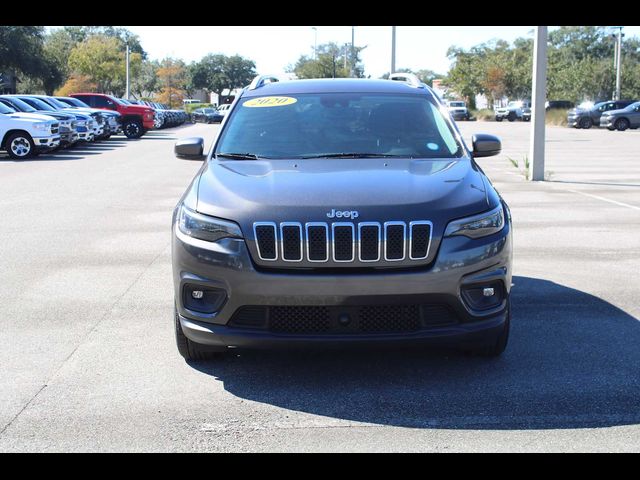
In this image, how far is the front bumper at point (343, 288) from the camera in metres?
4.61

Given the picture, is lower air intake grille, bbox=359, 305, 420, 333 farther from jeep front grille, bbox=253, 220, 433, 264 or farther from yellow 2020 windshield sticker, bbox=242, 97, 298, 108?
yellow 2020 windshield sticker, bbox=242, 97, 298, 108

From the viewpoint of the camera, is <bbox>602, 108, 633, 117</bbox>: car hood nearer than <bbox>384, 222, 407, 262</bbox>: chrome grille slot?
No

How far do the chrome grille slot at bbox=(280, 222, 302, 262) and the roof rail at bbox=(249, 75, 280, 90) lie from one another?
2.56 metres

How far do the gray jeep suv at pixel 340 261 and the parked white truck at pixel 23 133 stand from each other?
19.3 m

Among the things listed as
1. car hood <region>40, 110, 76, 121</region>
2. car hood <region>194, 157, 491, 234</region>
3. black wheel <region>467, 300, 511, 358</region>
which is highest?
car hood <region>194, 157, 491, 234</region>

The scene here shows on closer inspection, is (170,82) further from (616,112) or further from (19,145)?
Result: (19,145)

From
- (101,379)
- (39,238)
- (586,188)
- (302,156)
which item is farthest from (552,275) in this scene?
(586,188)

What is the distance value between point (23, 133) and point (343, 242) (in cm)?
2038

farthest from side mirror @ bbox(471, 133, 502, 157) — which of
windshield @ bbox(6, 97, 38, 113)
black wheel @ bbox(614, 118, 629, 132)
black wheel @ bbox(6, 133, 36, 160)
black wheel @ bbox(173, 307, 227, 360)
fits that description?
black wheel @ bbox(614, 118, 629, 132)

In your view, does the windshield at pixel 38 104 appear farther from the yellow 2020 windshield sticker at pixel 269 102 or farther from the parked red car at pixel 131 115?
the yellow 2020 windshield sticker at pixel 269 102

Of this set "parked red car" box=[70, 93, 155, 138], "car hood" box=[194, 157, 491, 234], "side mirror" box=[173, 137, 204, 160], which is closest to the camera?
"car hood" box=[194, 157, 491, 234]

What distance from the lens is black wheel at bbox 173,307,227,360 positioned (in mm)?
5109

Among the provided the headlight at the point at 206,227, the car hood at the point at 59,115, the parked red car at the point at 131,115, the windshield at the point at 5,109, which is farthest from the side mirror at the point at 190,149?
the parked red car at the point at 131,115

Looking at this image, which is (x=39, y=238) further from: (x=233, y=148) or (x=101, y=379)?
(x=101, y=379)
